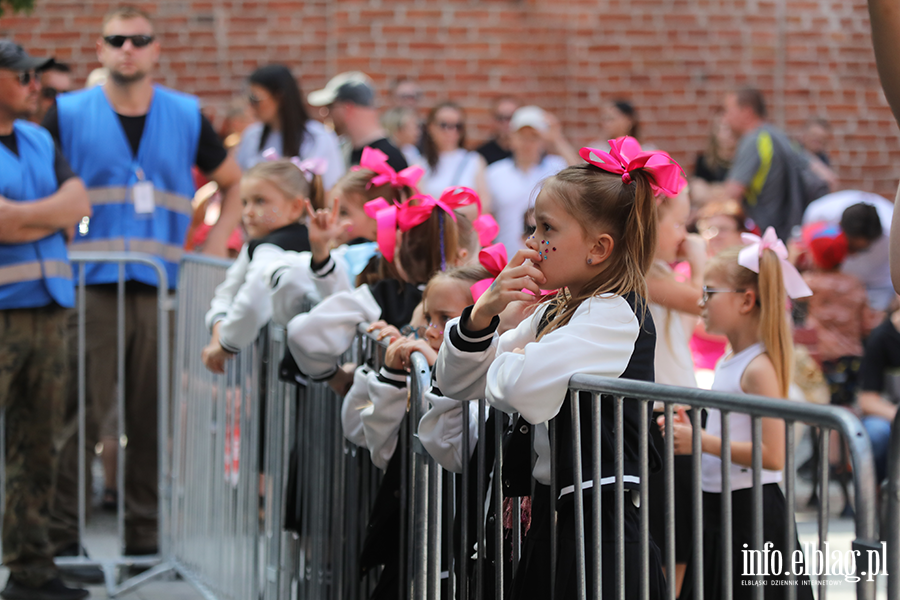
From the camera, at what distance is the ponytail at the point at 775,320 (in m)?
3.28

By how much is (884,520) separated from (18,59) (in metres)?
3.92

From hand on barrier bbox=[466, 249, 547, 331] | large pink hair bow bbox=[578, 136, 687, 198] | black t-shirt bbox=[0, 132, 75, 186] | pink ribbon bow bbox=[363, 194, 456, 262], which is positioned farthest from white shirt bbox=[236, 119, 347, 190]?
hand on barrier bbox=[466, 249, 547, 331]

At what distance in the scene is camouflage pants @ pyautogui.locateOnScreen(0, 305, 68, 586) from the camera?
4254mm

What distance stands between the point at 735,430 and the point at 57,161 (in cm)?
296

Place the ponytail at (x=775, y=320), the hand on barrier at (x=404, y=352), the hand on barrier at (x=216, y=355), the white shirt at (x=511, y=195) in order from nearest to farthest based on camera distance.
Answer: the hand on barrier at (x=404, y=352), the ponytail at (x=775, y=320), the hand on barrier at (x=216, y=355), the white shirt at (x=511, y=195)

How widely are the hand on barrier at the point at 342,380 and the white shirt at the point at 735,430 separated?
106 centimetres

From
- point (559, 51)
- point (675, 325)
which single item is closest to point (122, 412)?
point (675, 325)

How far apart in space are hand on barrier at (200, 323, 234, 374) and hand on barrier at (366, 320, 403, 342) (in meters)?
1.30

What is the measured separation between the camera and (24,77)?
4320 mm

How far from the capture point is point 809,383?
656 centimetres

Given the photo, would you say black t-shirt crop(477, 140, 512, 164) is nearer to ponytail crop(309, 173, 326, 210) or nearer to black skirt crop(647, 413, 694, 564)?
ponytail crop(309, 173, 326, 210)

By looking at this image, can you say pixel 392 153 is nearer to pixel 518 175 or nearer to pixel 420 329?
pixel 518 175

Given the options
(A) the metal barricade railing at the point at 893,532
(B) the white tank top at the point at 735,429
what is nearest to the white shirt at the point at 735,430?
(B) the white tank top at the point at 735,429

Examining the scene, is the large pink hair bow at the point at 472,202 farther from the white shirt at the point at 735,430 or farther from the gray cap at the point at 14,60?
the gray cap at the point at 14,60
